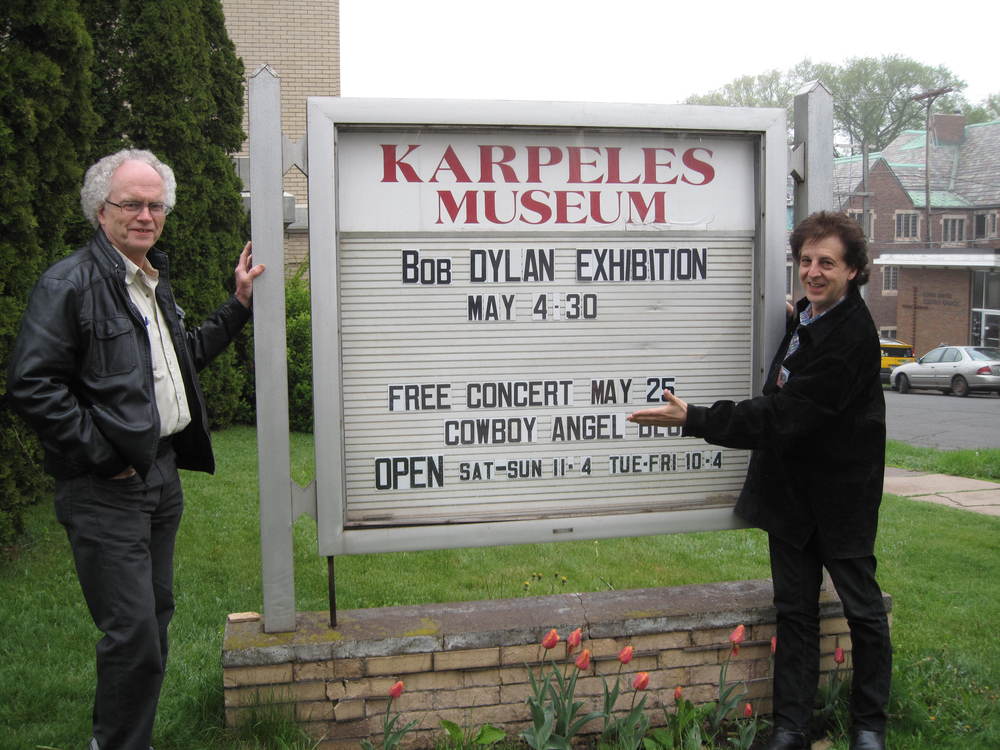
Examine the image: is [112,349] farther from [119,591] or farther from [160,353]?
[119,591]

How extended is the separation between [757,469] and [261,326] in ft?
6.14

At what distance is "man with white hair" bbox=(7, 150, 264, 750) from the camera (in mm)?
2709

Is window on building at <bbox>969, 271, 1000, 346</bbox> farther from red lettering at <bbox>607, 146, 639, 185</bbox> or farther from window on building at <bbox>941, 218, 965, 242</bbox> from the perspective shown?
red lettering at <bbox>607, 146, 639, 185</bbox>

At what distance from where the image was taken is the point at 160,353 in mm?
3016

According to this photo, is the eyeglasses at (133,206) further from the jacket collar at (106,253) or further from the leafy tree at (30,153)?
the leafy tree at (30,153)

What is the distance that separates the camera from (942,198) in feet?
166

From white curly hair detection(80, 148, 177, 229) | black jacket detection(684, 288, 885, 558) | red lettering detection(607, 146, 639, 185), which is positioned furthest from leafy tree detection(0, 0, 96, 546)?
black jacket detection(684, 288, 885, 558)

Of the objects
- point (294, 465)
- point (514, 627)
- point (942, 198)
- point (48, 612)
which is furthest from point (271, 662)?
point (942, 198)

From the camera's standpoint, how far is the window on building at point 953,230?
166ft

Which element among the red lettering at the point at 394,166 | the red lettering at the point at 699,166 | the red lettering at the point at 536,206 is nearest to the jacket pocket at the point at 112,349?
the red lettering at the point at 394,166

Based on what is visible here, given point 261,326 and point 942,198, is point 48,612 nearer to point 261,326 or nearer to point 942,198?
point 261,326

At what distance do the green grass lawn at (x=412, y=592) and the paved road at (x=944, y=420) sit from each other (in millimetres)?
9560

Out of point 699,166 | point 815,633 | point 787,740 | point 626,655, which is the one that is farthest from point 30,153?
point 787,740

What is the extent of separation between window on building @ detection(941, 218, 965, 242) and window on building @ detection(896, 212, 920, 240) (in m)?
1.53
